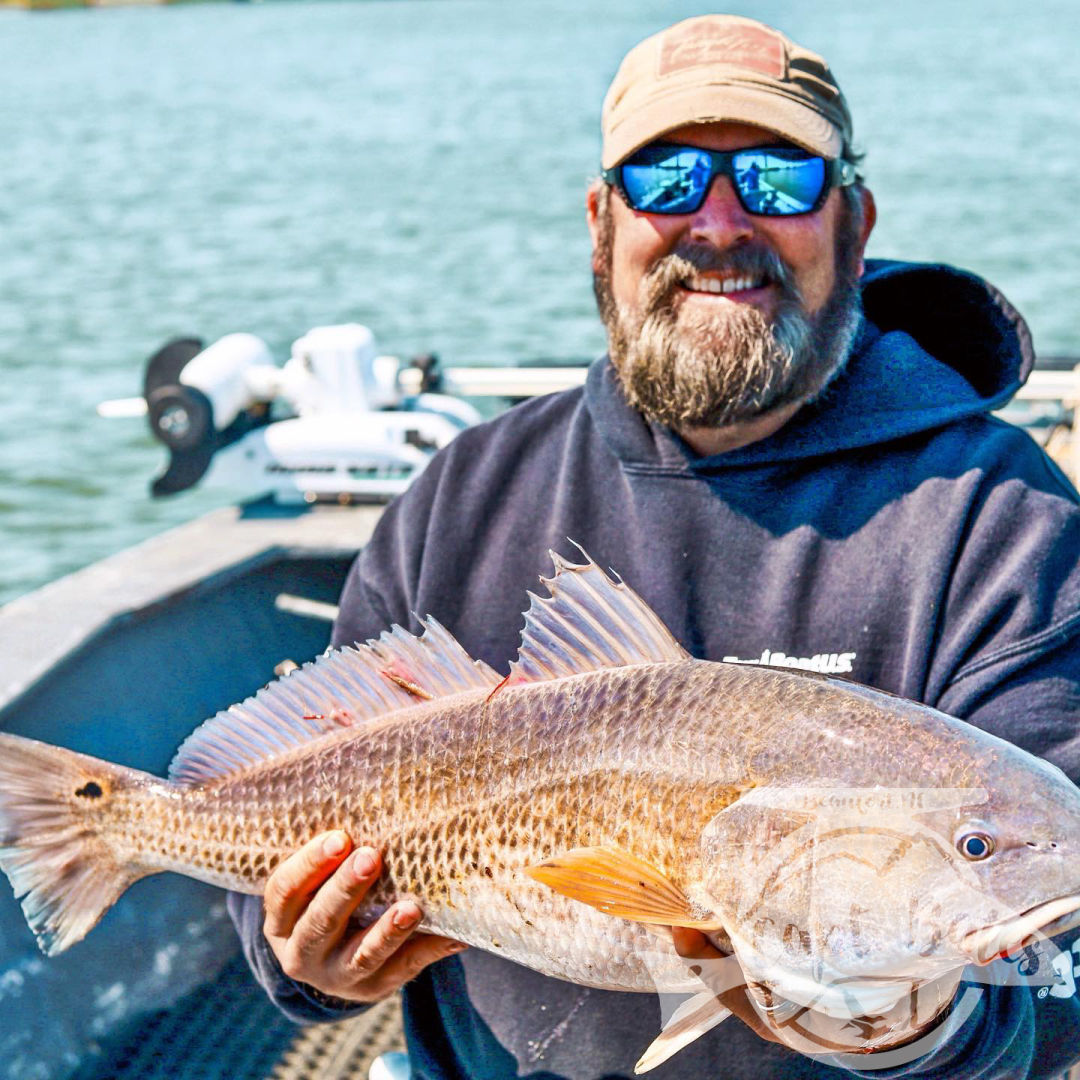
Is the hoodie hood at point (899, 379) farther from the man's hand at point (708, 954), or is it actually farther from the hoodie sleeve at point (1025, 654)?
the man's hand at point (708, 954)

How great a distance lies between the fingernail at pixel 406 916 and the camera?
2.21 m

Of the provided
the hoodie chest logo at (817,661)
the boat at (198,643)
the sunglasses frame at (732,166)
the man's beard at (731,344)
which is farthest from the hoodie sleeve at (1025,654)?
the boat at (198,643)

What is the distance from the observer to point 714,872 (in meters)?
1.91

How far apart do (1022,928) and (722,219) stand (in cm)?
149

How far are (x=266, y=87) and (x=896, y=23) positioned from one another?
2573cm

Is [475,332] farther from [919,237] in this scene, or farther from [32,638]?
[32,638]

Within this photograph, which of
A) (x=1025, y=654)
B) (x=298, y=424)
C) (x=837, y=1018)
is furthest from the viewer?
(x=298, y=424)

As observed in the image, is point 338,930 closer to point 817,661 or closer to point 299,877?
point 299,877

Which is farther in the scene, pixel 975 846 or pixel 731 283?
pixel 731 283

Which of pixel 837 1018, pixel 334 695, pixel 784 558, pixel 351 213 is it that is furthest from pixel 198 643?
pixel 351 213

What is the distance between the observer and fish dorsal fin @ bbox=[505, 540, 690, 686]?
2188 mm

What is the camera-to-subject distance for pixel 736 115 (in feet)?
8.71

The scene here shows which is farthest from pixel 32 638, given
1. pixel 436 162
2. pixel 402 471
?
pixel 436 162

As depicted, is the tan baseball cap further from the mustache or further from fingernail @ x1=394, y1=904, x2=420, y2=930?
fingernail @ x1=394, y1=904, x2=420, y2=930
